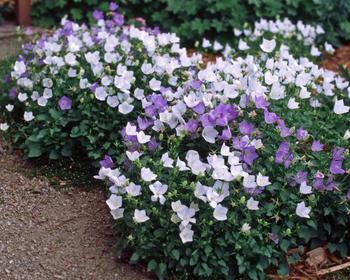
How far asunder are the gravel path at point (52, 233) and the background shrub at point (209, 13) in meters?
2.23

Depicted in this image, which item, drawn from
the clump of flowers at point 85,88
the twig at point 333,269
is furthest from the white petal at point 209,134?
the twig at point 333,269

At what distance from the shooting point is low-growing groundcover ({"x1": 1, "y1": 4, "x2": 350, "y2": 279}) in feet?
9.72

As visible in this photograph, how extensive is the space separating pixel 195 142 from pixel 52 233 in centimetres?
82

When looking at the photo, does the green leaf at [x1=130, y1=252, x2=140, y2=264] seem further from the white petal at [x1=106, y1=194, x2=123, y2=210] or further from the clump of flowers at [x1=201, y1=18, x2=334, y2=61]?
the clump of flowers at [x1=201, y1=18, x2=334, y2=61]

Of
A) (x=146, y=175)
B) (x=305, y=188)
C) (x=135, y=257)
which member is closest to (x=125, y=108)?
(x=146, y=175)

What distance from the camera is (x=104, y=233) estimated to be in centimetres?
331

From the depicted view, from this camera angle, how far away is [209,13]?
18.3 ft

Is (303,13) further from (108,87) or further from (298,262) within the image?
(298,262)

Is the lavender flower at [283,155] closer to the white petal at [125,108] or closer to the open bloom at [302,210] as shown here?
the open bloom at [302,210]

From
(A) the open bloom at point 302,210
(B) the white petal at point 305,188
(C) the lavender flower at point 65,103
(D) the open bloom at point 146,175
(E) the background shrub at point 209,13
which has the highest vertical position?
(B) the white petal at point 305,188

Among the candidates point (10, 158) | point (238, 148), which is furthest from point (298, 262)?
point (10, 158)

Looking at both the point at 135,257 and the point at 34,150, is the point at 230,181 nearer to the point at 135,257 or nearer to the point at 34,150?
the point at 135,257

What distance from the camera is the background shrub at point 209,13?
548cm

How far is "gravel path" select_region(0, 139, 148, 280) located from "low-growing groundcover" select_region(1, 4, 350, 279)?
17cm
